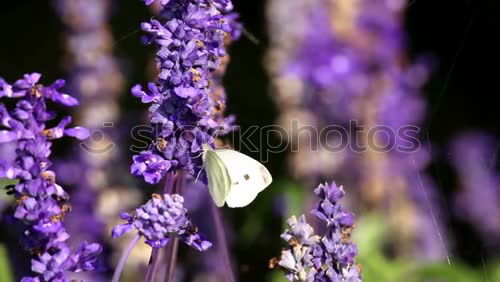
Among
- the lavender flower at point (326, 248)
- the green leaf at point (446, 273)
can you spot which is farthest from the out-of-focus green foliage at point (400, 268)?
the lavender flower at point (326, 248)

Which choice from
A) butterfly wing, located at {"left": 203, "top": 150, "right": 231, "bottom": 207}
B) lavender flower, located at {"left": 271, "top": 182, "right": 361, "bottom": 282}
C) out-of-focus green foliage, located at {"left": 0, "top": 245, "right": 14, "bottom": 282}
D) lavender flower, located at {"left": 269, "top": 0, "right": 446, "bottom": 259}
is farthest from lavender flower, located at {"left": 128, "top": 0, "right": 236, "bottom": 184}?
lavender flower, located at {"left": 269, "top": 0, "right": 446, "bottom": 259}

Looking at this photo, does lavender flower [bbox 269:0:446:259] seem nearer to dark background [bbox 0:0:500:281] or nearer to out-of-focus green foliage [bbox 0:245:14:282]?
dark background [bbox 0:0:500:281]

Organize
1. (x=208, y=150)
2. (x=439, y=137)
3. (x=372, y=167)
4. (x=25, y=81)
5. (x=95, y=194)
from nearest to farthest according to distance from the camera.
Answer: (x=25, y=81) → (x=208, y=150) → (x=95, y=194) → (x=372, y=167) → (x=439, y=137)

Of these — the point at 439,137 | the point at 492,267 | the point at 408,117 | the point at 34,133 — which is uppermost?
the point at 439,137

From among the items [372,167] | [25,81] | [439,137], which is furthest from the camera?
[439,137]

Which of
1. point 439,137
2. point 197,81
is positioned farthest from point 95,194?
point 439,137

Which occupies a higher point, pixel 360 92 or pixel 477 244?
pixel 360 92

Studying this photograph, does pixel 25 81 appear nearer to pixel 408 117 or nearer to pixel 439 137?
pixel 408 117
